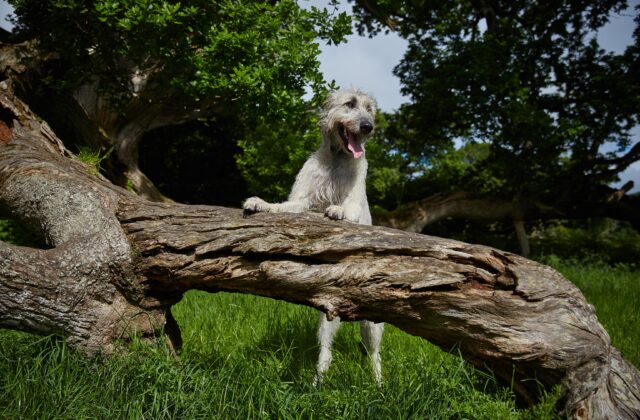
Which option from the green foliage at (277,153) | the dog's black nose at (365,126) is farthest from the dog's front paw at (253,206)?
the green foliage at (277,153)

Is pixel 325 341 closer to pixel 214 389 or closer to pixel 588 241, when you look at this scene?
pixel 214 389

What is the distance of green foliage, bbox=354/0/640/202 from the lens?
416 inches

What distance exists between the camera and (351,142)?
16.7 ft

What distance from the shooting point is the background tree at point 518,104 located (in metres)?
10.6

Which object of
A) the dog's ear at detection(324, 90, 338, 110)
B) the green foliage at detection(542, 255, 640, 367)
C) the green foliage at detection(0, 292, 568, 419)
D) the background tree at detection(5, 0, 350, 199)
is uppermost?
the background tree at detection(5, 0, 350, 199)

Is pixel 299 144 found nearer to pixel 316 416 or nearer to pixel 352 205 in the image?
pixel 352 205

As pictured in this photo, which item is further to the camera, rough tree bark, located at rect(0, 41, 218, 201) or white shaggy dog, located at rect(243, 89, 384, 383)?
rough tree bark, located at rect(0, 41, 218, 201)

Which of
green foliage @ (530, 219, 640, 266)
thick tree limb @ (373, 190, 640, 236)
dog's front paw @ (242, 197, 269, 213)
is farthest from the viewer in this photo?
green foliage @ (530, 219, 640, 266)

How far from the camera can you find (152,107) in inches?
384

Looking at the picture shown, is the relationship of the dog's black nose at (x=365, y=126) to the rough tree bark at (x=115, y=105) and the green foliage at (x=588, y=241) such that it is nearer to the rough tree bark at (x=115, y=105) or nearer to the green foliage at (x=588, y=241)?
the rough tree bark at (x=115, y=105)

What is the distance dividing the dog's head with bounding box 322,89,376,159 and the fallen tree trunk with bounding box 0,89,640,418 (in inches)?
65.8

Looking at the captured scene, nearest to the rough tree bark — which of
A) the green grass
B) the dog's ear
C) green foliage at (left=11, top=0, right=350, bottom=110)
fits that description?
green foliage at (left=11, top=0, right=350, bottom=110)

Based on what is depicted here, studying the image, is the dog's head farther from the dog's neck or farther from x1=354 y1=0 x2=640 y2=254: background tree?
x1=354 y1=0 x2=640 y2=254: background tree

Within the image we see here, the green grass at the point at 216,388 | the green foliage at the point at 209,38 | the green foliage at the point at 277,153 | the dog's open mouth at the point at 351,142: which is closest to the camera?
the green grass at the point at 216,388
